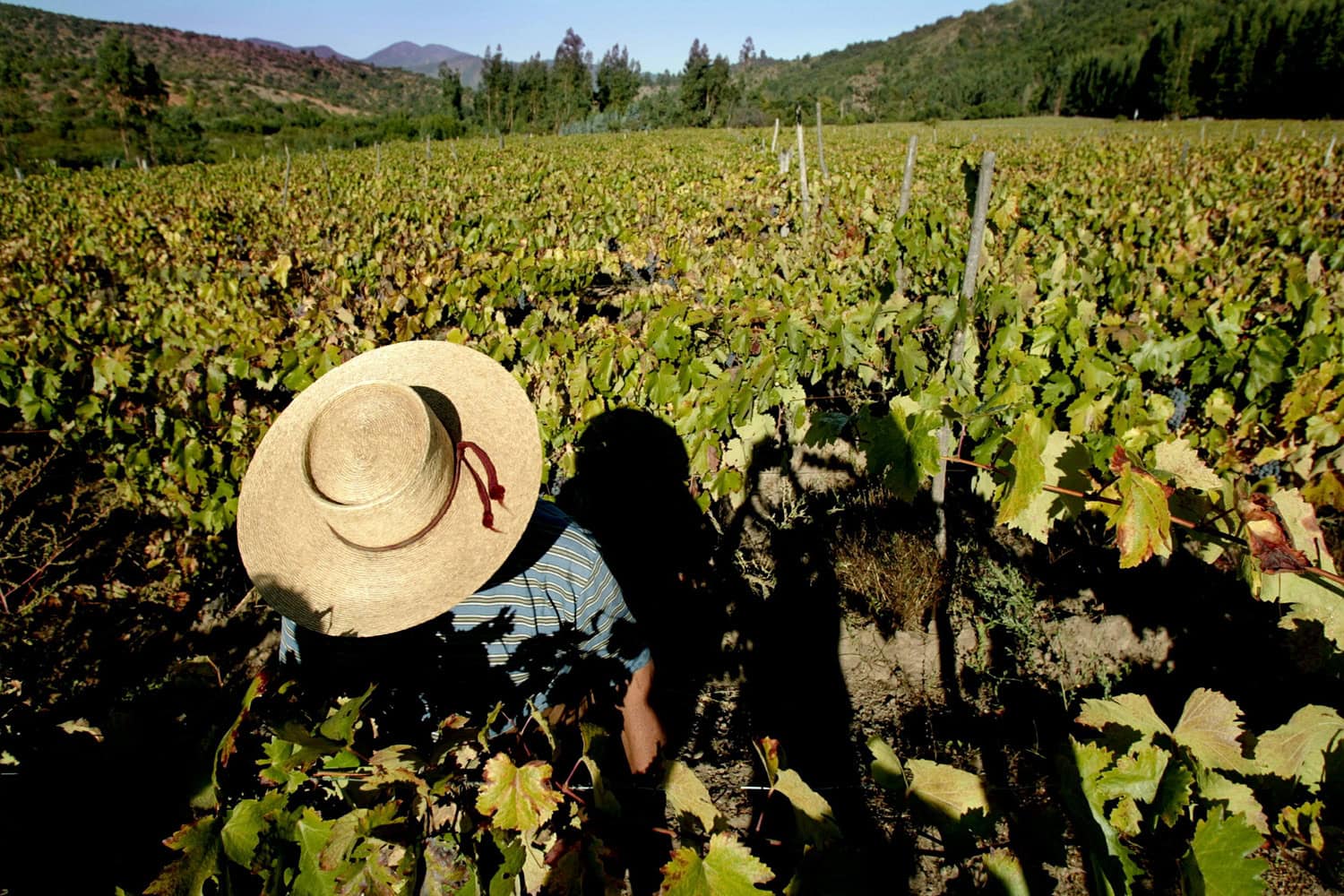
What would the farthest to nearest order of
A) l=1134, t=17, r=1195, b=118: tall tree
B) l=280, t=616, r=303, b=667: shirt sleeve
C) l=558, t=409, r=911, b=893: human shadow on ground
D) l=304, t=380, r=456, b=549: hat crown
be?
l=1134, t=17, r=1195, b=118: tall tree < l=558, t=409, r=911, b=893: human shadow on ground < l=280, t=616, r=303, b=667: shirt sleeve < l=304, t=380, r=456, b=549: hat crown

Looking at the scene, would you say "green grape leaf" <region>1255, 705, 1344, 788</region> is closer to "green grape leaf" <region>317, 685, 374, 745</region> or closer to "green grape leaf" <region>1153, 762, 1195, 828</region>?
"green grape leaf" <region>1153, 762, 1195, 828</region>

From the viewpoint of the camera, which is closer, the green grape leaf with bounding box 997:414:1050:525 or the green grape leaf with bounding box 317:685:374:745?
the green grape leaf with bounding box 317:685:374:745

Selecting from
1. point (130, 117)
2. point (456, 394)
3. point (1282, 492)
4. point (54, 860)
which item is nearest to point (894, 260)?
point (1282, 492)

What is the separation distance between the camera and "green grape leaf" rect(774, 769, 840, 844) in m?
1.05

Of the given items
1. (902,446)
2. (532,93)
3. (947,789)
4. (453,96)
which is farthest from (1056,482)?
(453,96)

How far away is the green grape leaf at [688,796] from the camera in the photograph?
40.3 inches

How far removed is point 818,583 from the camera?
12.0 feet

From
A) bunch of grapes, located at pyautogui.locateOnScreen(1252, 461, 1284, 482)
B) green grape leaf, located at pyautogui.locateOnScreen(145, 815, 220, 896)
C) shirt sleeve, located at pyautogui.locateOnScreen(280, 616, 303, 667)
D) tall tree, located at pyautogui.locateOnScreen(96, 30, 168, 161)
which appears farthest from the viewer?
tall tree, located at pyautogui.locateOnScreen(96, 30, 168, 161)

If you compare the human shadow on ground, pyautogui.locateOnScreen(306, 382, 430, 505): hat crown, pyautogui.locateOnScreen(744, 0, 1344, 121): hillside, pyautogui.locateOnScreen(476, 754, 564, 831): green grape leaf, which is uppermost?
pyautogui.locateOnScreen(744, 0, 1344, 121): hillside

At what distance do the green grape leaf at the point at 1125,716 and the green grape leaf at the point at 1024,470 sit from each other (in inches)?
21.6

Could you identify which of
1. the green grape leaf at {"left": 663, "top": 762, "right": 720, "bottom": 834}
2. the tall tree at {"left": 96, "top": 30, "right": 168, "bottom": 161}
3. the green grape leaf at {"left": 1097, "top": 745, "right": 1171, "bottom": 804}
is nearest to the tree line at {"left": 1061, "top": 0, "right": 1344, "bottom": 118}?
the green grape leaf at {"left": 1097, "top": 745, "right": 1171, "bottom": 804}

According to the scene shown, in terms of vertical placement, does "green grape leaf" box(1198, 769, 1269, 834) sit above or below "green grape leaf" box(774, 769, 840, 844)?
below

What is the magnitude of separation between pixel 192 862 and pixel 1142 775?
1373mm

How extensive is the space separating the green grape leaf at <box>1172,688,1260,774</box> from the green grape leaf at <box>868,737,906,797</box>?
597 millimetres
